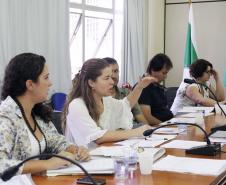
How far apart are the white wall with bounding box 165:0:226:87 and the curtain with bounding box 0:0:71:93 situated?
8.44ft

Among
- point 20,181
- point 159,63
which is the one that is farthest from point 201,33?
point 20,181

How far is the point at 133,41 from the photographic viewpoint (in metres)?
6.20

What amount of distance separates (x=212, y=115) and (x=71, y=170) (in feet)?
7.32

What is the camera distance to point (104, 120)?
2703 millimetres

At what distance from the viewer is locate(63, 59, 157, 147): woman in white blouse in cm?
248

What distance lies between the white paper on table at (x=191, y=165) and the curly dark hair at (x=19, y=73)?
2.46 feet

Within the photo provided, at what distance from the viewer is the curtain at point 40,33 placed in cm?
416

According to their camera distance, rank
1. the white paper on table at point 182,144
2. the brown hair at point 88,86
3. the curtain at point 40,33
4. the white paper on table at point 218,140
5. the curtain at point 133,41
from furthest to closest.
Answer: the curtain at point 133,41, the curtain at point 40,33, the brown hair at point 88,86, the white paper on table at point 218,140, the white paper on table at point 182,144

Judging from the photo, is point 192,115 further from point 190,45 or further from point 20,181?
point 190,45

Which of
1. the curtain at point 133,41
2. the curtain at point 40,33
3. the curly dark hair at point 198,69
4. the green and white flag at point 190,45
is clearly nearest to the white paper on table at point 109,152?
the curtain at point 40,33

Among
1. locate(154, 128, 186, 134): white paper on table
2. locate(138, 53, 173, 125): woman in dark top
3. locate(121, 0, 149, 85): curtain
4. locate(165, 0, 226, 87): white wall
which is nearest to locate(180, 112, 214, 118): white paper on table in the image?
locate(138, 53, 173, 125): woman in dark top

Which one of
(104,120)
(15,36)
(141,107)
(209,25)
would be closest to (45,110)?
(104,120)

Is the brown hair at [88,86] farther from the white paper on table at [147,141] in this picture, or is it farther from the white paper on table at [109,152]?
the white paper on table at [109,152]

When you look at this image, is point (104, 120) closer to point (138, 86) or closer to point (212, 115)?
point (138, 86)
